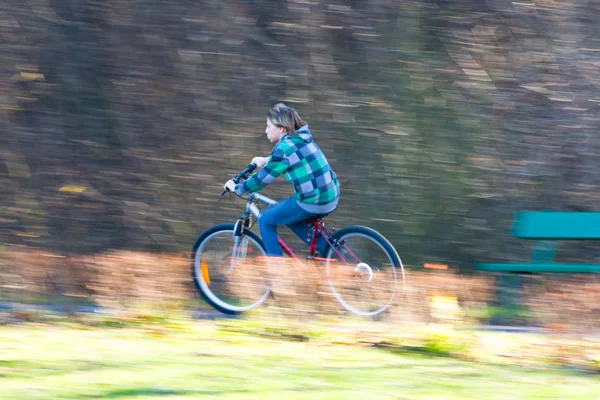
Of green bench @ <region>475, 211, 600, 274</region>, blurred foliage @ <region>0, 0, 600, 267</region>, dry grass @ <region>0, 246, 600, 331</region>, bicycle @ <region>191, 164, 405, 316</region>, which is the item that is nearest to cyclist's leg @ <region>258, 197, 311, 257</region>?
bicycle @ <region>191, 164, 405, 316</region>

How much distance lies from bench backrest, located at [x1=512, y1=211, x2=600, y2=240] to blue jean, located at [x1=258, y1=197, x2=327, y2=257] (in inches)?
64.6

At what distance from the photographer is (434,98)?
9312mm

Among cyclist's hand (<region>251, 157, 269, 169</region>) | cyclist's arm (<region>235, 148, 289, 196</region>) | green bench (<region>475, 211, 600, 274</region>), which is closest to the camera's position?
cyclist's arm (<region>235, 148, 289, 196</region>)

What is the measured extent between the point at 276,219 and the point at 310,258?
40 centimetres

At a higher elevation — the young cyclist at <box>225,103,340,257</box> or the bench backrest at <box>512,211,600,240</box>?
the young cyclist at <box>225,103,340,257</box>

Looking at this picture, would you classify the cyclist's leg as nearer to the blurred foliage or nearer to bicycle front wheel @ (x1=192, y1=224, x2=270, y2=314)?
bicycle front wheel @ (x1=192, y1=224, x2=270, y2=314)

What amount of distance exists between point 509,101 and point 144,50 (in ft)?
12.8

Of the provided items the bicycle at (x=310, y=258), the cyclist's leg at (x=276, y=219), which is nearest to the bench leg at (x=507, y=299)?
the bicycle at (x=310, y=258)

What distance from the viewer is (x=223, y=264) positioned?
697 centimetres

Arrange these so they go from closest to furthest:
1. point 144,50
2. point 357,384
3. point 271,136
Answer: point 357,384, point 271,136, point 144,50

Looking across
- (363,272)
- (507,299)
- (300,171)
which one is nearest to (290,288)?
(363,272)

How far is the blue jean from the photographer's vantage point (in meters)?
6.75

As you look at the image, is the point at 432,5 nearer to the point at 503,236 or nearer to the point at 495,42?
the point at 495,42

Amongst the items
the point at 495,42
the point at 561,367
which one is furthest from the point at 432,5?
the point at 561,367
